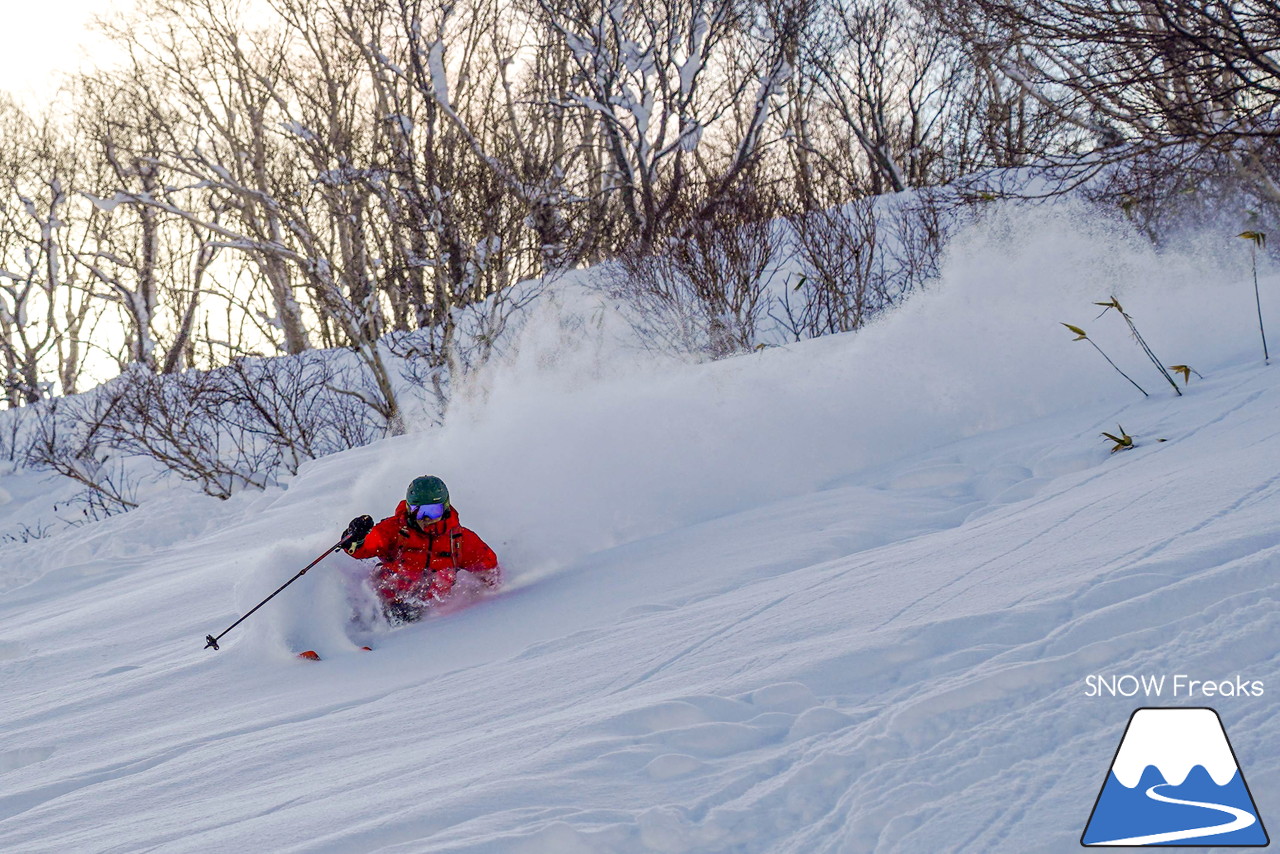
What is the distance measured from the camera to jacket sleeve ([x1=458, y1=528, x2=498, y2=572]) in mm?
5316

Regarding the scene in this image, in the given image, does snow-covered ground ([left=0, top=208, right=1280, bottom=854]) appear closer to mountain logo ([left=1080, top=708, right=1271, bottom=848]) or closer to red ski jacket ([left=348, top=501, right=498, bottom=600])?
mountain logo ([left=1080, top=708, right=1271, bottom=848])

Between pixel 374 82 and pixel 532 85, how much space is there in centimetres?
313

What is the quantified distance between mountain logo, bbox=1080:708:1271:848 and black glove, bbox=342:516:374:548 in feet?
12.6

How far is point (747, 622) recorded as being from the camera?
3.51 meters

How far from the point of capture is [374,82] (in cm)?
1452

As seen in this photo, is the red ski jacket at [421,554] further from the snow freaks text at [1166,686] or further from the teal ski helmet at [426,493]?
the snow freaks text at [1166,686]

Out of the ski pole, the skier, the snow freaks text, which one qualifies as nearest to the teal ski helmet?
the skier

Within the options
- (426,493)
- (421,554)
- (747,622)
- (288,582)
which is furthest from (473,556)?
(747,622)

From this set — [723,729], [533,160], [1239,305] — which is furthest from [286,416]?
[723,729]

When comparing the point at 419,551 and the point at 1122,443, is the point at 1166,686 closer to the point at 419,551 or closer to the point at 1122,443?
the point at 1122,443

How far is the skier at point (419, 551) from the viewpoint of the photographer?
5.17 m

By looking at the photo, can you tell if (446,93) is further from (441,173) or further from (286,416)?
(286,416)

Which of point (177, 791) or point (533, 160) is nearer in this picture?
point (177, 791)

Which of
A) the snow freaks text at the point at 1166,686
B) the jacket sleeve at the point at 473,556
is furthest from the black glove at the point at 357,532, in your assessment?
the snow freaks text at the point at 1166,686
